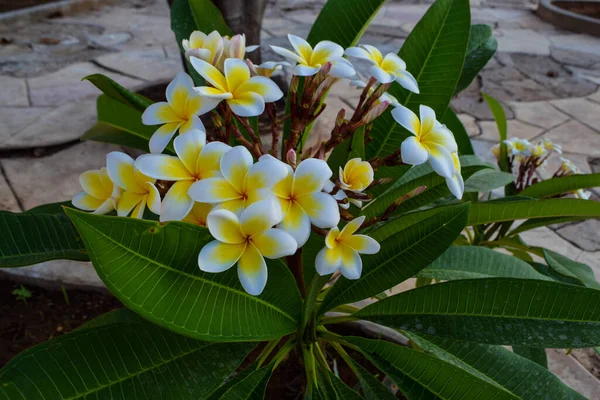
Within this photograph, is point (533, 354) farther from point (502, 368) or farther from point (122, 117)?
point (122, 117)

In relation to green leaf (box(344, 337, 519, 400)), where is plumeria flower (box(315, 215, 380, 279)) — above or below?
above

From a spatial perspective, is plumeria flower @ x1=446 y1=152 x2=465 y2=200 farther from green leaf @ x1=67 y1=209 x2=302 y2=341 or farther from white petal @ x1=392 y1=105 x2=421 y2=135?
green leaf @ x1=67 y1=209 x2=302 y2=341

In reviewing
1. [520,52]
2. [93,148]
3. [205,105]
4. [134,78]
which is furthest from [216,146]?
[520,52]

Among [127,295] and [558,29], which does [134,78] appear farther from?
[558,29]

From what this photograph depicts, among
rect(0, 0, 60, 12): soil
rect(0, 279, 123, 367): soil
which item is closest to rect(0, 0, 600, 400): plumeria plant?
rect(0, 279, 123, 367): soil

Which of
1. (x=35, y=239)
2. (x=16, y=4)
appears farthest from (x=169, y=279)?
(x=16, y=4)

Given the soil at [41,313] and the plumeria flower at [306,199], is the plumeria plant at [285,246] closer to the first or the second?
the plumeria flower at [306,199]

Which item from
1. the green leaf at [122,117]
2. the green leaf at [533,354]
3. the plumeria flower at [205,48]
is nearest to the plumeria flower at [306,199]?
the plumeria flower at [205,48]
